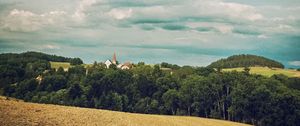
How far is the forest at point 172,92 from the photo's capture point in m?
107

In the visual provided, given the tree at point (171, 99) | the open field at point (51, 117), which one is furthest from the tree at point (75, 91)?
the open field at point (51, 117)

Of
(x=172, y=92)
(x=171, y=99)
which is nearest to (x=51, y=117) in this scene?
(x=171, y=99)

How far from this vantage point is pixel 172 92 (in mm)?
119188

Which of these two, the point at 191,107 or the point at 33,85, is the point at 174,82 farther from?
the point at 33,85

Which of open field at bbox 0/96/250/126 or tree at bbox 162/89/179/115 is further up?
open field at bbox 0/96/250/126

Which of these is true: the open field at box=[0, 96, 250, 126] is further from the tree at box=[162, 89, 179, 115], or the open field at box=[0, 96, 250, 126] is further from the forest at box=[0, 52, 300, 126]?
the tree at box=[162, 89, 179, 115]

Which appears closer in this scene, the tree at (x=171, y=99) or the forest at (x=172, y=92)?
the forest at (x=172, y=92)

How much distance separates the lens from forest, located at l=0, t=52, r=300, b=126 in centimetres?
10712

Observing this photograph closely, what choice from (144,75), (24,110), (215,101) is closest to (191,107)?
(215,101)

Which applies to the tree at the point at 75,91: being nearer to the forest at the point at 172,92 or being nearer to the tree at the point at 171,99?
the forest at the point at 172,92

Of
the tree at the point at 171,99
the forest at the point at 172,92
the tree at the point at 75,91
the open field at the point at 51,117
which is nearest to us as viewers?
the open field at the point at 51,117

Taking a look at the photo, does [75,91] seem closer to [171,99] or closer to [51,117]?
[171,99]

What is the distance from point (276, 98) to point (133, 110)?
41488 millimetres

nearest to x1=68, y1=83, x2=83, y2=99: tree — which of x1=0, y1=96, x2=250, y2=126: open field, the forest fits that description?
the forest
